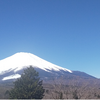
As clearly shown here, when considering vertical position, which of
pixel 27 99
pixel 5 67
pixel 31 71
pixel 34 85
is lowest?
pixel 27 99

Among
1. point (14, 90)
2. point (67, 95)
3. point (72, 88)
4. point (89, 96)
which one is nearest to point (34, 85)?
point (14, 90)

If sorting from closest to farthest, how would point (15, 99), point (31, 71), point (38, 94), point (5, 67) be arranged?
point (15, 99) → point (38, 94) → point (31, 71) → point (5, 67)

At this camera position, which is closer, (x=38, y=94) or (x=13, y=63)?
(x=38, y=94)

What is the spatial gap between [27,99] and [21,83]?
2.41 m

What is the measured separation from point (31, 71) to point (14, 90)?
9.32ft

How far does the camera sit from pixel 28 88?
16.5m

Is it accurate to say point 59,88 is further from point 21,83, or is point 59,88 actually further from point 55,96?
point 21,83

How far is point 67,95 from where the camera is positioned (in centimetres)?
1673

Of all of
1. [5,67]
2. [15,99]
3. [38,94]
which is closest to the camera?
[15,99]

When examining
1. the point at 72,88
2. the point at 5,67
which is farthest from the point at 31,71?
the point at 5,67

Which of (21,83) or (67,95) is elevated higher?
(21,83)

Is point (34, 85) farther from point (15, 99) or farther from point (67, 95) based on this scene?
point (67, 95)

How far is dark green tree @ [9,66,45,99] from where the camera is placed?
16078 millimetres

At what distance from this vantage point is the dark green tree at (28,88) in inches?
633
